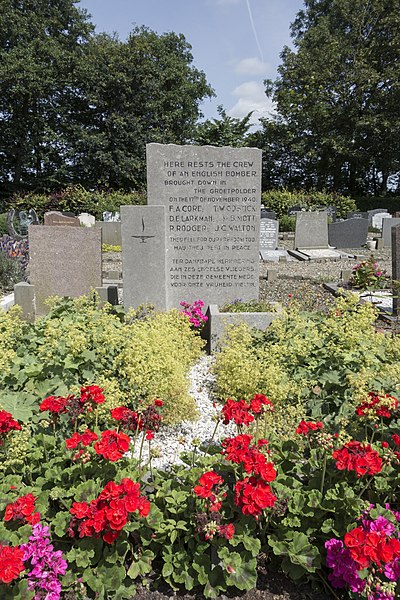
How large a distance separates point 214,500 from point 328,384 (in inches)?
70.5

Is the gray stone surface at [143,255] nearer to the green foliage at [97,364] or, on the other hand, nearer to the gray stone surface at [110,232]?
the green foliage at [97,364]

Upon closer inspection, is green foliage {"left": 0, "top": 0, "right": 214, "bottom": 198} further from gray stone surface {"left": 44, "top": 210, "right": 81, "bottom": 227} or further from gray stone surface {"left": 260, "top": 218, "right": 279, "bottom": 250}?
gray stone surface {"left": 44, "top": 210, "right": 81, "bottom": 227}

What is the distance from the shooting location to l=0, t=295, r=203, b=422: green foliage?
325cm

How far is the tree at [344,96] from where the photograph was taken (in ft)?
94.2

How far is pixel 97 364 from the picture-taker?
3631 millimetres

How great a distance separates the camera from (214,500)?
6.55ft

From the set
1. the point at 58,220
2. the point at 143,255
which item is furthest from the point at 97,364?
the point at 58,220

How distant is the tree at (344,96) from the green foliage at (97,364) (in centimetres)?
2916

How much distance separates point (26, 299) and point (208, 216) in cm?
289

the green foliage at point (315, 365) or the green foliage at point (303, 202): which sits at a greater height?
the green foliage at point (303, 202)

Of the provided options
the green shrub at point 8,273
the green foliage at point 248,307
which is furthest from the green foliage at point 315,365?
the green shrub at point 8,273

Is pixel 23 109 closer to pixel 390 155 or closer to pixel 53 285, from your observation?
pixel 390 155

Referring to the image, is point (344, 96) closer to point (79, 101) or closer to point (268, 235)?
point (79, 101)

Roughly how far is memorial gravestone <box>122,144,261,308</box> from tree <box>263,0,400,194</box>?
26159mm
